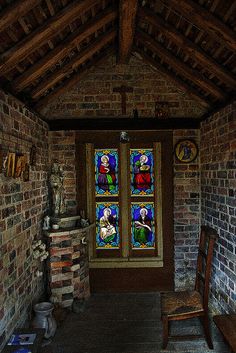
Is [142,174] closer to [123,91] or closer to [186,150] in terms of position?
[186,150]

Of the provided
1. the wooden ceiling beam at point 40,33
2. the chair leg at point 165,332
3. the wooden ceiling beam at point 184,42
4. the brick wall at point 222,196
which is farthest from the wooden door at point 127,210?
the wooden ceiling beam at point 40,33

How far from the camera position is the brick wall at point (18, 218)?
9.46 feet

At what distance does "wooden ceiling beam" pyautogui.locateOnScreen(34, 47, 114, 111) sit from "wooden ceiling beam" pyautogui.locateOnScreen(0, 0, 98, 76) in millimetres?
1274

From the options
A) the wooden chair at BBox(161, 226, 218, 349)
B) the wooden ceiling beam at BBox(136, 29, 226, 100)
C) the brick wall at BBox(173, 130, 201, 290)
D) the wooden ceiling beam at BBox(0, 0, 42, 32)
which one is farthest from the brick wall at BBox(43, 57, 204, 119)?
the wooden ceiling beam at BBox(0, 0, 42, 32)

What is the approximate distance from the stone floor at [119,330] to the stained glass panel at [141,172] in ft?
5.43

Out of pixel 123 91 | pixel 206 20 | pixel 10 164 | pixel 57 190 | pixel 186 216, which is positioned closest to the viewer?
pixel 206 20

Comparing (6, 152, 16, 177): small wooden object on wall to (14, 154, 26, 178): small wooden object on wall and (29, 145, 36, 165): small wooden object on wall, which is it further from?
(29, 145, 36, 165): small wooden object on wall

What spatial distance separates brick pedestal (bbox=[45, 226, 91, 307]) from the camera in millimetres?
4074

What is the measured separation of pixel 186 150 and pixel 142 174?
2.56 feet

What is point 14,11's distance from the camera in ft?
7.34

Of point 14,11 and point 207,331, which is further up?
point 14,11

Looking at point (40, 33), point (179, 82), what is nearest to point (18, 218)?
point (40, 33)

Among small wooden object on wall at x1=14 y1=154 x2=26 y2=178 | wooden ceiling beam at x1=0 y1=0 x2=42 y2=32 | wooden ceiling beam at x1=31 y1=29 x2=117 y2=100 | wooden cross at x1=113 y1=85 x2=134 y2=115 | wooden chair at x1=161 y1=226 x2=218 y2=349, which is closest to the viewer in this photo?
wooden ceiling beam at x1=0 y1=0 x2=42 y2=32

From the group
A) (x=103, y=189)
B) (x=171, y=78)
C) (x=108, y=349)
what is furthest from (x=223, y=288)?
(x=171, y=78)
